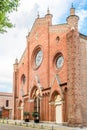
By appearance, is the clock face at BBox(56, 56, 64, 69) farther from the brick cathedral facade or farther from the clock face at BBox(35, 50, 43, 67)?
the clock face at BBox(35, 50, 43, 67)

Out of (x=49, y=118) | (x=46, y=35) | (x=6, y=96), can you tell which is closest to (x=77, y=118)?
(x=49, y=118)

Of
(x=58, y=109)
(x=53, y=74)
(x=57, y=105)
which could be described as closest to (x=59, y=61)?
(x=53, y=74)

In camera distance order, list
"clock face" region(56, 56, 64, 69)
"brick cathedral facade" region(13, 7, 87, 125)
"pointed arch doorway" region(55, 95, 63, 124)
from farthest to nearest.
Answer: "clock face" region(56, 56, 64, 69) → "pointed arch doorway" region(55, 95, 63, 124) → "brick cathedral facade" region(13, 7, 87, 125)

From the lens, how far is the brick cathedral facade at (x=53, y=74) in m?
32.8

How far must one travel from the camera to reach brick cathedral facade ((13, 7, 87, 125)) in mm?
32750

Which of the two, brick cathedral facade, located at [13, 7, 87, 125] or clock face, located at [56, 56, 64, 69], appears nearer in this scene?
brick cathedral facade, located at [13, 7, 87, 125]

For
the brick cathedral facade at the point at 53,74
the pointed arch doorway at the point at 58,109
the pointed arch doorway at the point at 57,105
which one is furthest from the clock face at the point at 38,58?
the pointed arch doorway at the point at 58,109

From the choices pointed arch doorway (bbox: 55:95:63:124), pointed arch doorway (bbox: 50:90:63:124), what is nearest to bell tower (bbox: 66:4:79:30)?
pointed arch doorway (bbox: 50:90:63:124)

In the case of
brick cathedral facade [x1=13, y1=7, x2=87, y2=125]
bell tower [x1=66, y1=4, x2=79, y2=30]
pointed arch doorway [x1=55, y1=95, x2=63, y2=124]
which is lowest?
pointed arch doorway [x1=55, y1=95, x2=63, y2=124]

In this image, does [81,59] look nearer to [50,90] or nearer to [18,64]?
[50,90]

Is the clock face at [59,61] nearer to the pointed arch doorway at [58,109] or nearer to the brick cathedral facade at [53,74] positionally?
the brick cathedral facade at [53,74]

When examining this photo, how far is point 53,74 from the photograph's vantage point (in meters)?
38.1

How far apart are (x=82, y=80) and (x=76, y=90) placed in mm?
1867

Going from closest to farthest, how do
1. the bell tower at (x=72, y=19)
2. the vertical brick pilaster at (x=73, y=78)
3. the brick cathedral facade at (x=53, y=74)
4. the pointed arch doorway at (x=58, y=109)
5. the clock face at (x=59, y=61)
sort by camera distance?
1. the vertical brick pilaster at (x=73, y=78)
2. the brick cathedral facade at (x=53, y=74)
3. the bell tower at (x=72, y=19)
4. the pointed arch doorway at (x=58, y=109)
5. the clock face at (x=59, y=61)
